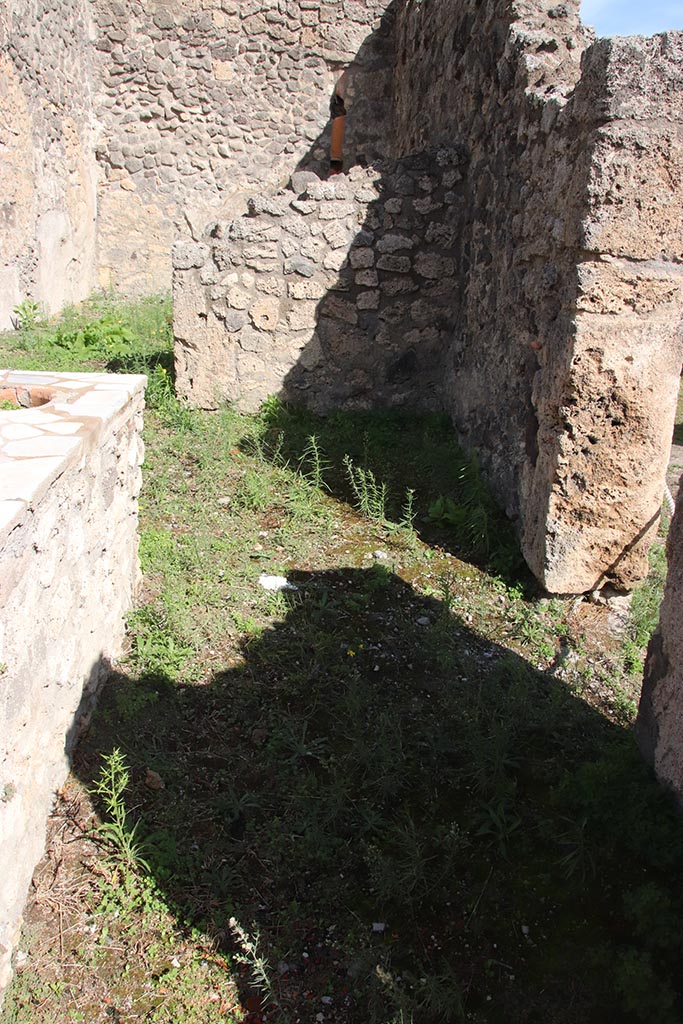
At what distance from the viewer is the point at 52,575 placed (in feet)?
8.01

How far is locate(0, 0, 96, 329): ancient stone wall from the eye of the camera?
6.49 meters

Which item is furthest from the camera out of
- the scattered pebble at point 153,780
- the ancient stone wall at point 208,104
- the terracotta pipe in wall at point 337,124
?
the terracotta pipe in wall at point 337,124

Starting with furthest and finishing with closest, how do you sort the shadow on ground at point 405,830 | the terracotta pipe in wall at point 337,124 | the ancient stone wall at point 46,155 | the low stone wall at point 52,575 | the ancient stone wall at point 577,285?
1. the terracotta pipe in wall at point 337,124
2. the ancient stone wall at point 46,155
3. the ancient stone wall at point 577,285
4. the low stone wall at point 52,575
5. the shadow on ground at point 405,830

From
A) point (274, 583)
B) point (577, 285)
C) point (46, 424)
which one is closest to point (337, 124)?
point (577, 285)

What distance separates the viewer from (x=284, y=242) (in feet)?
17.1

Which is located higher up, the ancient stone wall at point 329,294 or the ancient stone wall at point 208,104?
the ancient stone wall at point 208,104

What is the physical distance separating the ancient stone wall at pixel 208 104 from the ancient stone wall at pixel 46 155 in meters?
0.32

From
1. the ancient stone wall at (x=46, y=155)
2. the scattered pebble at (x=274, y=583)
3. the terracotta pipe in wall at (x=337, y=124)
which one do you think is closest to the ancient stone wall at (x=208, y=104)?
the terracotta pipe in wall at (x=337, y=124)

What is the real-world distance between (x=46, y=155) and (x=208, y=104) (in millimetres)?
2072

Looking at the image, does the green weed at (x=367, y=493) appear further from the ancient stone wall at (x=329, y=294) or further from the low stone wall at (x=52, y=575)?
the low stone wall at (x=52, y=575)

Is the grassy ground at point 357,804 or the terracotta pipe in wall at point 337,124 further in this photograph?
the terracotta pipe in wall at point 337,124

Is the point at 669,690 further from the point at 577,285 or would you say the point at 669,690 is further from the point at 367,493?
the point at 367,493

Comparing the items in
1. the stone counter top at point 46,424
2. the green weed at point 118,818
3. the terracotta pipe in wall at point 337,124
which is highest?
the terracotta pipe in wall at point 337,124

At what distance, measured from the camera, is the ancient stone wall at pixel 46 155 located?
6.49m
